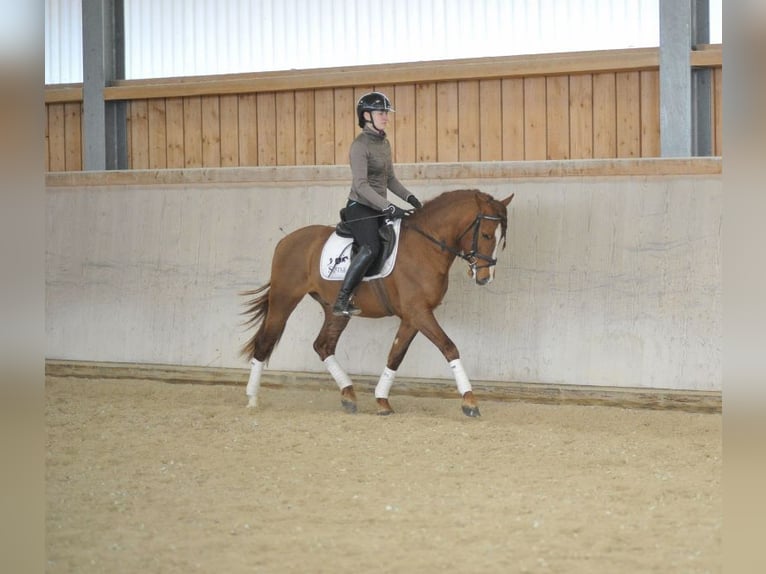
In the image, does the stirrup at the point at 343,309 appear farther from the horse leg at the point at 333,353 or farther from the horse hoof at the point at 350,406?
the horse hoof at the point at 350,406

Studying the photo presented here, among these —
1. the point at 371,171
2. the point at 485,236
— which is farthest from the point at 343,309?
the point at 485,236

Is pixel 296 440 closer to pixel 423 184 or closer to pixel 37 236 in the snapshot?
pixel 423 184

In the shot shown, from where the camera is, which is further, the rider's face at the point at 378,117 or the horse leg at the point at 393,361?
the horse leg at the point at 393,361

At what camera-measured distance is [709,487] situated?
17.5 ft

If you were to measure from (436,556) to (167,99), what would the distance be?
8.02 metres

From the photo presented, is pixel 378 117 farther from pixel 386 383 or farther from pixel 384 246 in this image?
pixel 386 383

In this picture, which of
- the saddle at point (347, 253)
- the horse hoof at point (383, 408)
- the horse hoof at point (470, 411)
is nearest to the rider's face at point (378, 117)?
the saddle at point (347, 253)

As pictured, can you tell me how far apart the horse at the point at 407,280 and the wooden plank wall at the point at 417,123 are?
1.96m

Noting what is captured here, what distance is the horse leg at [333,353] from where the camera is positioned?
798 cm

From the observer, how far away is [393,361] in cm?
777

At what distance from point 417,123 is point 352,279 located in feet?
9.24

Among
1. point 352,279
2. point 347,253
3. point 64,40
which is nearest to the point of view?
point 352,279

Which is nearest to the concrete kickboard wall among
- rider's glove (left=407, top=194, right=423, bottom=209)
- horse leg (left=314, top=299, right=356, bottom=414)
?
horse leg (left=314, top=299, right=356, bottom=414)

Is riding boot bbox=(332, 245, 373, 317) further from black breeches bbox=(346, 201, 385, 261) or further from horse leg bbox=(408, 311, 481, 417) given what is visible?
horse leg bbox=(408, 311, 481, 417)
